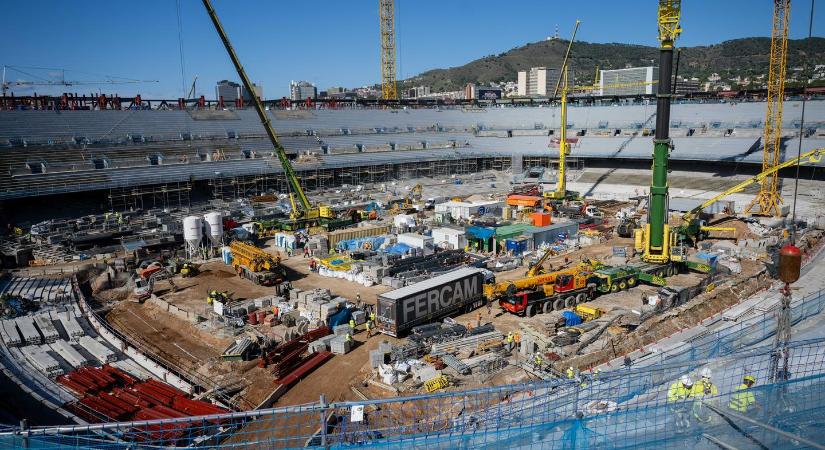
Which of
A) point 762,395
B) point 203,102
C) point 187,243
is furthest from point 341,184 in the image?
point 762,395

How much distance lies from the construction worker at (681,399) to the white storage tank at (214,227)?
26.1 meters

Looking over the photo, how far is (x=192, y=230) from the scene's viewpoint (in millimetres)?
28922

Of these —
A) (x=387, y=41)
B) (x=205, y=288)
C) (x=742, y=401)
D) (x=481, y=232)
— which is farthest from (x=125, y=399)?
(x=387, y=41)

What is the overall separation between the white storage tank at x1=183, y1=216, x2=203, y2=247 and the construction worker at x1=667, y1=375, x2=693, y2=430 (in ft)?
83.5

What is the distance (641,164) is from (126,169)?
1727 inches

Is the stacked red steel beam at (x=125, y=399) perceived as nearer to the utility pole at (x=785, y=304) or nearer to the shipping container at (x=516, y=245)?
the utility pole at (x=785, y=304)

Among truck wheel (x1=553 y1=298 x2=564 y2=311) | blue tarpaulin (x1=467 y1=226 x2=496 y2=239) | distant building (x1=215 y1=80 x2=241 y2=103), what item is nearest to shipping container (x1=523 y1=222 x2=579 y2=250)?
blue tarpaulin (x1=467 y1=226 x2=496 y2=239)

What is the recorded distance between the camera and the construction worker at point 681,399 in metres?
7.31

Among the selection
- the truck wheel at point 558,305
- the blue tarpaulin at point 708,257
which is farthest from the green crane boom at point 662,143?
the truck wheel at point 558,305

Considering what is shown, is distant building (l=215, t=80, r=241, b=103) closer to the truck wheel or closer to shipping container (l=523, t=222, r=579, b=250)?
shipping container (l=523, t=222, r=579, b=250)

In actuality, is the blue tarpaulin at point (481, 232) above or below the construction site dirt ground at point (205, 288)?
above

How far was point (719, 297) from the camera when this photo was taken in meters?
20.0

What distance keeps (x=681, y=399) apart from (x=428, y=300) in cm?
1114

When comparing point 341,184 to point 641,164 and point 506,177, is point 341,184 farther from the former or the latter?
point 641,164
